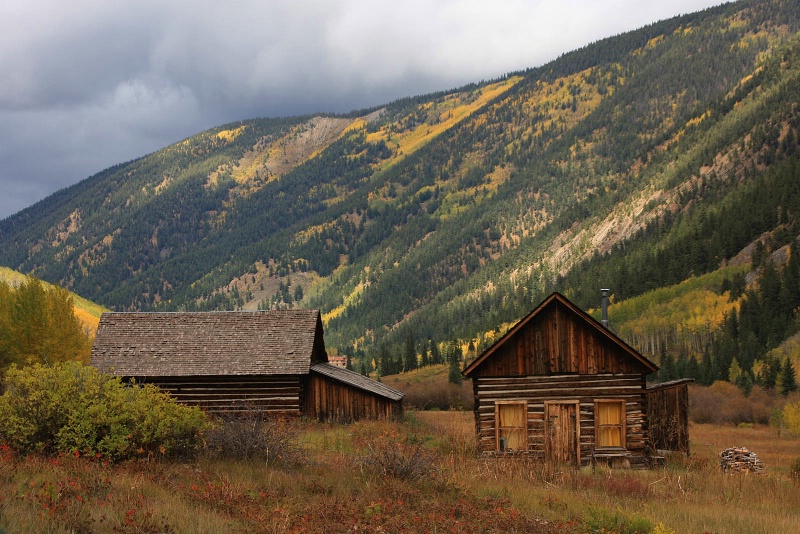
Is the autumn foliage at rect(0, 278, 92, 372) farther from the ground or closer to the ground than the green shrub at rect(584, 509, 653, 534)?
farther from the ground

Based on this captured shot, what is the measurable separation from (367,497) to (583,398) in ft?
47.0

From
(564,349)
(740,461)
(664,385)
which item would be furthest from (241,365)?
(740,461)

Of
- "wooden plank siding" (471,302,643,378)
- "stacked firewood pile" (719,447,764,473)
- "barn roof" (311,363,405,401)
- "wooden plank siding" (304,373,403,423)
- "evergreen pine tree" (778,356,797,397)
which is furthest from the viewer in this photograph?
"evergreen pine tree" (778,356,797,397)

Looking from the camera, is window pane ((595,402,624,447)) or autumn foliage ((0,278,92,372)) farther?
autumn foliage ((0,278,92,372))

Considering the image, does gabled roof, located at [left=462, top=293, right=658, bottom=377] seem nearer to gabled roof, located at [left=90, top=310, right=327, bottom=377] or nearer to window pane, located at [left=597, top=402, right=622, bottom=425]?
window pane, located at [left=597, top=402, right=622, bottom=425]

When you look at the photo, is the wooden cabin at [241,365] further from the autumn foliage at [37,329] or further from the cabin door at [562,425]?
the autumn foliage at [37,329]

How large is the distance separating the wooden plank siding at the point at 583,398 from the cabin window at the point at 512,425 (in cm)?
17

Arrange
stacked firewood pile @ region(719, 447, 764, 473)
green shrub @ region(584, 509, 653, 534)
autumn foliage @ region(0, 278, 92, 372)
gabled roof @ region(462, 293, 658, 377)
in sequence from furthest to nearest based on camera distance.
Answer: autumn foliage @ region(0, 278, 92, 372)
gabled roof @ region(462, 293, 658, 377)
stacked firewood pile @ region(719, 447, 764, 473)
green shrub @ region(584, 509, 653, 534)

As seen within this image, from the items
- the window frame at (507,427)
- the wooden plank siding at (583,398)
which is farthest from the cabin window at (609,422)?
the window frame at (507,427)

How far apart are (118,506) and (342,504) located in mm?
3593

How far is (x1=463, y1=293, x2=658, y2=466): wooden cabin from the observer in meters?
25.3

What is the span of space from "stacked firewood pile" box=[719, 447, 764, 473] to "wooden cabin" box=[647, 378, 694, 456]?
2.83m

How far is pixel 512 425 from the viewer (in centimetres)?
2598

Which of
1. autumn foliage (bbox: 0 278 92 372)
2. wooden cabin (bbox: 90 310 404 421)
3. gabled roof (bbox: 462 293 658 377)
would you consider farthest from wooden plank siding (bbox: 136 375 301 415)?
autumn foliage (bbox: 0 278 92 372)
